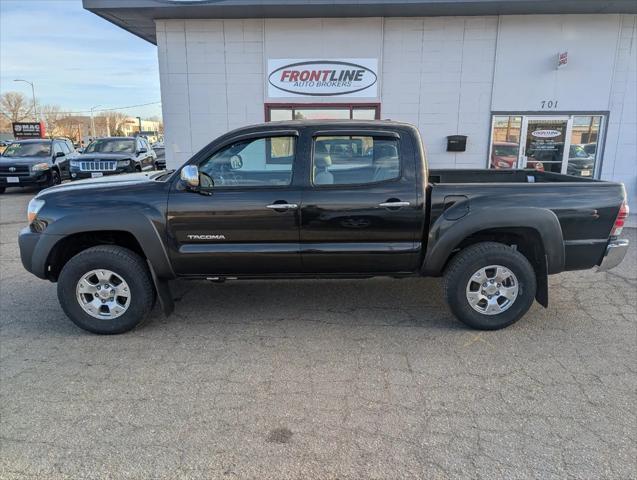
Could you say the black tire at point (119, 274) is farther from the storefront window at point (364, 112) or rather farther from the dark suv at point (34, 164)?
the dark suv at point (34, 164)

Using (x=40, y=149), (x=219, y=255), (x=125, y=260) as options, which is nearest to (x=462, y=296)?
(x=219, y=255)

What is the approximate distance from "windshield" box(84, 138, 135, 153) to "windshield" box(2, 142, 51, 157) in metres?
1.51

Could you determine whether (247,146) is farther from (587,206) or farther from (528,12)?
(528,12)

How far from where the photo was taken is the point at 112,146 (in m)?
14.5

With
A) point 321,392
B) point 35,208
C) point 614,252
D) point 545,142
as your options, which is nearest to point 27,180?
point 35,208

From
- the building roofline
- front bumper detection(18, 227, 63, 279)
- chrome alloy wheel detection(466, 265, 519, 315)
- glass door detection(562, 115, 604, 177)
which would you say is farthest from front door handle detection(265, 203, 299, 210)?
Answer: glass door detection(562, 115, 604, 177)

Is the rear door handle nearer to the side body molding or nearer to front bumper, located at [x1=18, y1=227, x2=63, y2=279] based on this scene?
the side body molding

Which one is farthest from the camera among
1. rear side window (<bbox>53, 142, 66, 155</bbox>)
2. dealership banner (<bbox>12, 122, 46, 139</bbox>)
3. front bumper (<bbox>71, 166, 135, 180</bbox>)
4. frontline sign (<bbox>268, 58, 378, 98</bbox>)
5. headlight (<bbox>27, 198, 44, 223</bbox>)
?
dealership banner (<bbox>12, 122, 46, 139</bbox>)

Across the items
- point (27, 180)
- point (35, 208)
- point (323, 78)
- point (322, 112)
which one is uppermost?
point (323, 78)

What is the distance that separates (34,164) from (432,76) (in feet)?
39.4

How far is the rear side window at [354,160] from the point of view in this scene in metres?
3.94

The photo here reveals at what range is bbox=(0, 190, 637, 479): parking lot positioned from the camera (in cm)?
244

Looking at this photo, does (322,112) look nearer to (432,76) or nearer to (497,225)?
(432,76)

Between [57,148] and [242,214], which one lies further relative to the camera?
[57,148]
